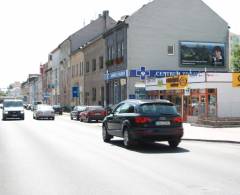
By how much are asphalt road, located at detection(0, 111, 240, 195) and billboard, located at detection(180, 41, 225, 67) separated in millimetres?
31327

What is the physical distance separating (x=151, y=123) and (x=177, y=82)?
1986 cm

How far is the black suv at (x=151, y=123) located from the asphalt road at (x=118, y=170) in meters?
0.43

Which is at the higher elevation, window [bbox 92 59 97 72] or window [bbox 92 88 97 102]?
window [bbox 92 59 97 72]

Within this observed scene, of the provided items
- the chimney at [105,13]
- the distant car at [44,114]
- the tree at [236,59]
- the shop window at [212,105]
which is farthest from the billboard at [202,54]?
the chimney at [105,13]

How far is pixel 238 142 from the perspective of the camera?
18.5m

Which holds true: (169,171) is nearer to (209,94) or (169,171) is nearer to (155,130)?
(155,130)

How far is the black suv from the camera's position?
16406mm

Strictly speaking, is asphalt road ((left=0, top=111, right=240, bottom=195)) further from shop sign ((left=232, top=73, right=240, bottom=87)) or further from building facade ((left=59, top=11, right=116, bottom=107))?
building facade ((left=59, top=11, right=116, bottom=107))

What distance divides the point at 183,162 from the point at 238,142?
646 centimetres

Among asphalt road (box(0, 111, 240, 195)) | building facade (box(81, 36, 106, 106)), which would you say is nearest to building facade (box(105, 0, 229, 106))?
building facade (box(81, 36, 106, 106))

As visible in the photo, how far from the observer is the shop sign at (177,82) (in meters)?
34.9

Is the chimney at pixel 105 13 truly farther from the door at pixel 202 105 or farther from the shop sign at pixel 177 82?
the door at pixel 202 105

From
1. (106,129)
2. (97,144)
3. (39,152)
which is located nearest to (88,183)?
(39,152)

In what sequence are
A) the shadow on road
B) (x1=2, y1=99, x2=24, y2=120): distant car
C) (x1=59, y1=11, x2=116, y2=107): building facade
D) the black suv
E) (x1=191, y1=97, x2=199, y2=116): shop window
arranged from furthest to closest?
(x1=59, y1=11, x2=116, y2=107): building facade, (x1=2, y1=99, x2=24, y2=120): distant car, (x1=191, y1=97, x2=199, y2=116): shop window, the black suv, the shadow on road
